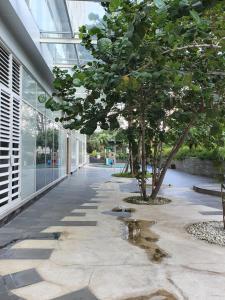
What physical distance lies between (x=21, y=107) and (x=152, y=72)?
159 inches

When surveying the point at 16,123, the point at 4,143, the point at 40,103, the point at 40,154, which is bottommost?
the point at 40,154

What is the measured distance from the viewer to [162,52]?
5074 millimetres

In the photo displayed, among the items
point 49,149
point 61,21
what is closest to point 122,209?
point 49,149

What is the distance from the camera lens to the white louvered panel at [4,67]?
23.9 feet

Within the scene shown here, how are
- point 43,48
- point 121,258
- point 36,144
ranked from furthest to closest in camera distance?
point 36,144 < point 43,48 < point 121,258

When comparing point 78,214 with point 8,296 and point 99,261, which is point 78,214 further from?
point 8,296

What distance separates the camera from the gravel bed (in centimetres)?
599

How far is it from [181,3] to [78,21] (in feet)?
31.0

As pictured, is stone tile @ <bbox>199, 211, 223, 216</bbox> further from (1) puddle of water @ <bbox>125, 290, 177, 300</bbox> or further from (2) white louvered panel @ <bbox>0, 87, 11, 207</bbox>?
(1) puddle of water @ <bbox>125, 290, 177, 300</bbox>

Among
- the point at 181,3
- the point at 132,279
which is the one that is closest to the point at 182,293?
the point at 132,279

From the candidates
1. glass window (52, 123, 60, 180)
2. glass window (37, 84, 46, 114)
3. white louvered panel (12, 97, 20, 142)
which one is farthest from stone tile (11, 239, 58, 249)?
glass window (52, 123, 60, 180)

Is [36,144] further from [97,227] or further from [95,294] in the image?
[95,294]

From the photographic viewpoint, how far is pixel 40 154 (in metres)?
11.4

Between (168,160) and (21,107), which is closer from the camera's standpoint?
(21,107)
